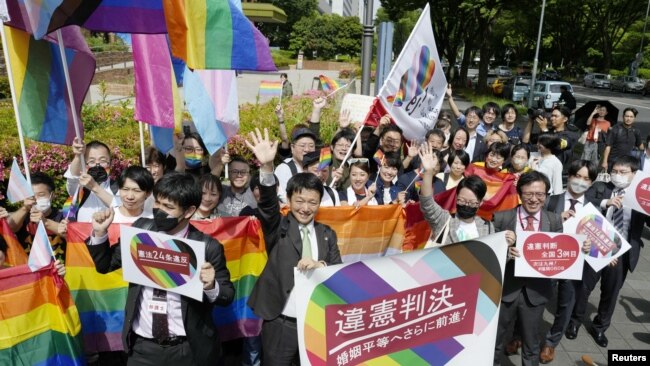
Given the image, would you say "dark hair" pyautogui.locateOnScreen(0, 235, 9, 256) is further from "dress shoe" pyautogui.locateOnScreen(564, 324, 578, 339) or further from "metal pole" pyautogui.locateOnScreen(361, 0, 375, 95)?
"metal pole" pyautogui.locateOnScreen(361, 0, 375, 95)

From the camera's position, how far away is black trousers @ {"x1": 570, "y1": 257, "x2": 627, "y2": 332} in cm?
438

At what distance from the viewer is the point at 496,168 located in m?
5.29

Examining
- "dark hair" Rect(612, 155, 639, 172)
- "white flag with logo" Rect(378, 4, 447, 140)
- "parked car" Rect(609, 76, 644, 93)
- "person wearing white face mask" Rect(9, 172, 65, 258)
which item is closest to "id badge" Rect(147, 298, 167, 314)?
"person wearing white face mask" Rect(9, 172, 65, 258)

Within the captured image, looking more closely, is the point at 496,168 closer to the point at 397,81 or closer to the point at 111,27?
the point at 397,81

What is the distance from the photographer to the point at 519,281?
11.9 feet

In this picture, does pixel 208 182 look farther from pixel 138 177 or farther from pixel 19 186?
pixel 19 186

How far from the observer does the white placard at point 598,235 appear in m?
3.88

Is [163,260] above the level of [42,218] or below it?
above

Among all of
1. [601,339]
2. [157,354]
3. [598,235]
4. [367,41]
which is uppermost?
[367,41]

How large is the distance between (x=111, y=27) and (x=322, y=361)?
310cm

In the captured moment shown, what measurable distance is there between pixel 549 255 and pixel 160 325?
2621 mm

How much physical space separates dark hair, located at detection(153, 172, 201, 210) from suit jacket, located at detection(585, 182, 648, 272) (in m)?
3.58

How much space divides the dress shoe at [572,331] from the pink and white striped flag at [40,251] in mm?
4331

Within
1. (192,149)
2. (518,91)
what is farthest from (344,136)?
(518,91)
